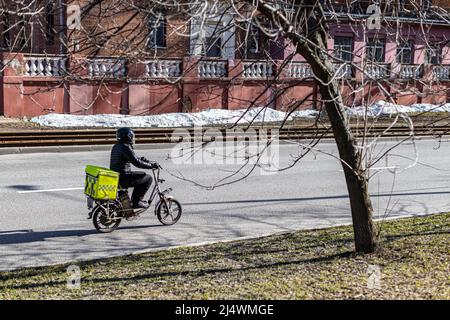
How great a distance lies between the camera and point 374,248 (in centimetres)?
761

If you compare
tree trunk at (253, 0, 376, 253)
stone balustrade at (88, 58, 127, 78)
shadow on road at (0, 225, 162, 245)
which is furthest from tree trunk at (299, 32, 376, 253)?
shadow on road at (0, 225, 162, 245)

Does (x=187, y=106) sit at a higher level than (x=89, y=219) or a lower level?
higher

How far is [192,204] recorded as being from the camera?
39.9ft

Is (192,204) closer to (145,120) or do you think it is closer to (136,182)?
(136,182)

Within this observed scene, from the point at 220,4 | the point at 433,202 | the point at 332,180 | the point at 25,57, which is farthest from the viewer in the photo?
the point at 25,57

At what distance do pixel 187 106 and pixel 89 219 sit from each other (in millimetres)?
17363

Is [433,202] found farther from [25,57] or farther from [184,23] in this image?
[25,57]

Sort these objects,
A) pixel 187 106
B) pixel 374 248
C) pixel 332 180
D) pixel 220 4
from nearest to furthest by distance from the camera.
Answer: pixel 220 4
pixel 374 248
pixel 332 180
pixel 187 106

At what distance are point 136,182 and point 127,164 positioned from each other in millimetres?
314

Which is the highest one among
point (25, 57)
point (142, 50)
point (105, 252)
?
point (25, 57)

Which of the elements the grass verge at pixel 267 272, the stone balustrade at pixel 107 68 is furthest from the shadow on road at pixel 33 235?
the stone balustrade at pixel 107 68

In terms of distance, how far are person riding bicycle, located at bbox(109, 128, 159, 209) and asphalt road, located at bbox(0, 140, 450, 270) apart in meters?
0.65

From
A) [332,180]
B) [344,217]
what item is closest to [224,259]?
[344,217]

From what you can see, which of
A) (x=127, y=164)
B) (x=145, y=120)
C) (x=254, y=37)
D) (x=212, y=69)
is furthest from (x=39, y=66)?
(x=254, y=37)
